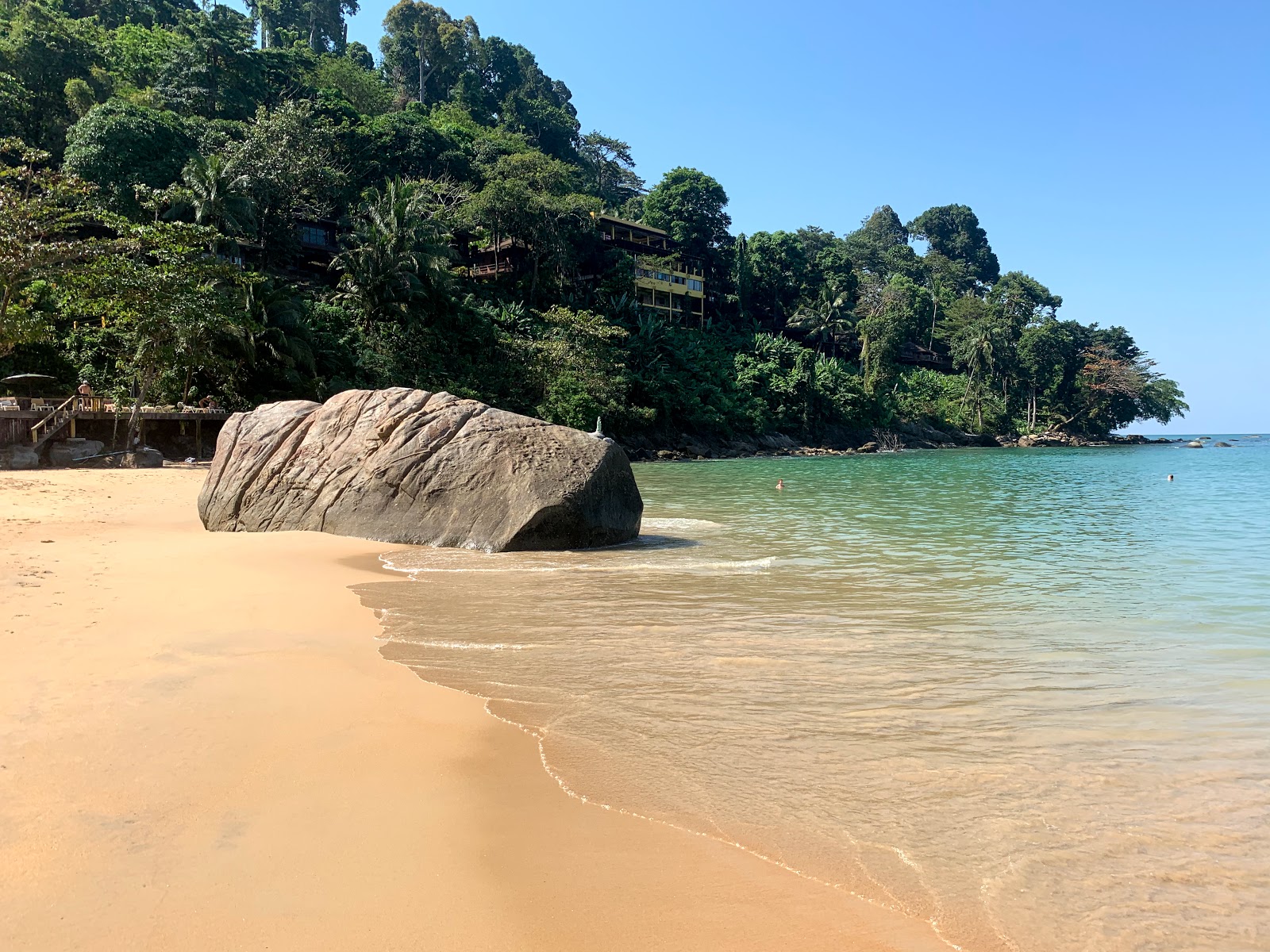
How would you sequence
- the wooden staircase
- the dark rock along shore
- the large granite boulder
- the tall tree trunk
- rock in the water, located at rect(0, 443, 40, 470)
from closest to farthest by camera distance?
1. the large granite boulder
2. rock in the water, located at rect(0, 443, 40, 470)
3. the wooden staircase
4. the tall tree trunk
5. the dark rock along shore

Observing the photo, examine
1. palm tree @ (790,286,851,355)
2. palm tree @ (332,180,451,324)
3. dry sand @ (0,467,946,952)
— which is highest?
palm tree @ (790,286,851,355)

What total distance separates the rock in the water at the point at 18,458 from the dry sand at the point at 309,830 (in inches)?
726

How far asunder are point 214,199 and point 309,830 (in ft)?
124

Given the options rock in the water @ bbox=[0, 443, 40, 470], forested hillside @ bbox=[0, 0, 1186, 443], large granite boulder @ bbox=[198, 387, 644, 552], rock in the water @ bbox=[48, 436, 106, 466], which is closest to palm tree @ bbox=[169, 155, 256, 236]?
forested hillside @ bbox=[0, 0, 1186, 443]

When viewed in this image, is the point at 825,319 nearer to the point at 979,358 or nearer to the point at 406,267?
the point at 979,358

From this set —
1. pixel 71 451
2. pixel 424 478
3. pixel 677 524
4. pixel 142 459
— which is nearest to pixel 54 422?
pixel 71 451

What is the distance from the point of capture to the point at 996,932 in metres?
2.46

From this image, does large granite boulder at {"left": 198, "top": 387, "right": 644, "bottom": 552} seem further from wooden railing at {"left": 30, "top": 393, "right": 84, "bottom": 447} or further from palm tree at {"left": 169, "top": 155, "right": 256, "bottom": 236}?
palm tree at {"left": 169, "top": 155, "right": 256, "bottom": 236}

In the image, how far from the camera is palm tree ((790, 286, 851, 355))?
68.4m

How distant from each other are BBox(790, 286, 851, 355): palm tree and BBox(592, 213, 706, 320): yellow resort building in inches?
386

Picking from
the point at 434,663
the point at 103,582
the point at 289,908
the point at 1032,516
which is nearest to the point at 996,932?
the point at 289,908

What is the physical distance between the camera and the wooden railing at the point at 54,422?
68.9ft

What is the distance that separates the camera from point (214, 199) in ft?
110

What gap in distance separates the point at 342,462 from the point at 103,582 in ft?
14.2
